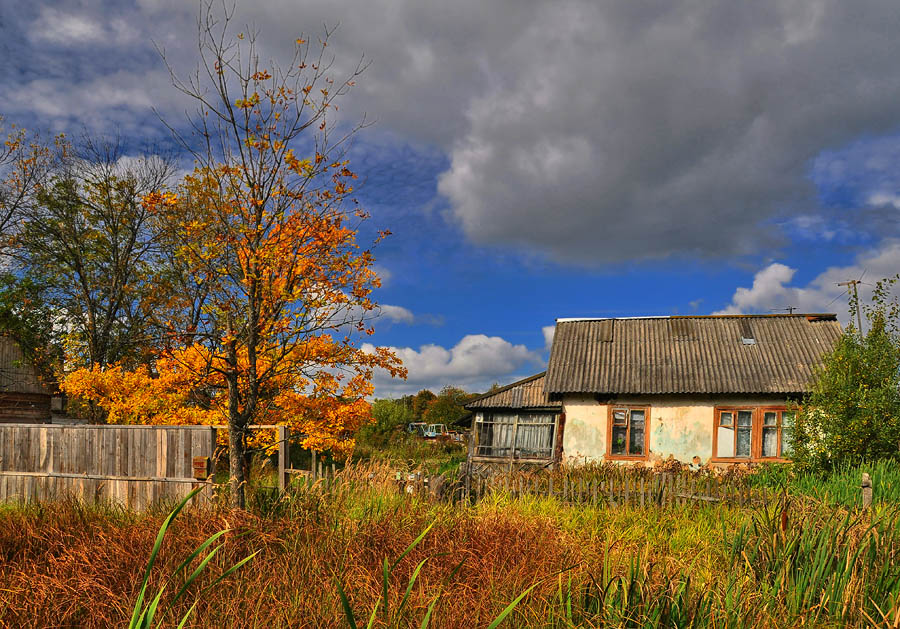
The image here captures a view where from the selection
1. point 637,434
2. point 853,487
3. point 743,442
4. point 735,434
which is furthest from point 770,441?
point 853,487

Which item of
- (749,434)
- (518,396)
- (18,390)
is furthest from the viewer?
(18,390)

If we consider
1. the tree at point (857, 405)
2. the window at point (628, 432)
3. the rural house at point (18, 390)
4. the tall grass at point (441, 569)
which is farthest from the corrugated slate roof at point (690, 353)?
the rural house at point (18, 390)

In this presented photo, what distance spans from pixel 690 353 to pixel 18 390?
1118 inches

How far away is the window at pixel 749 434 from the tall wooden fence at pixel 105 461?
15138mm

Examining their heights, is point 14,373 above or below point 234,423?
below

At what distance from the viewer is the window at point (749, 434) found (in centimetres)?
1912

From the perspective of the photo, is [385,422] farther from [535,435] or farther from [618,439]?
[618,439]

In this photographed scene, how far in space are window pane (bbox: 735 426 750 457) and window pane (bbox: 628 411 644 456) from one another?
111 inches

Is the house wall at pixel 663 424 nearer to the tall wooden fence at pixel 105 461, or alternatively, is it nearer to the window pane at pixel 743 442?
the window pane at pixel 743 442

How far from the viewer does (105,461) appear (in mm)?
11922

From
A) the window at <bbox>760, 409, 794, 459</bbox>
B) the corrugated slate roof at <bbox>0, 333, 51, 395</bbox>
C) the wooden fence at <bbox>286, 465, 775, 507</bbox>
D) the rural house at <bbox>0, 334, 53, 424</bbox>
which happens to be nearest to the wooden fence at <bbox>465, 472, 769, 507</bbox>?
the wooden fence at <bbox>286, 465, 775, 507</bbox>

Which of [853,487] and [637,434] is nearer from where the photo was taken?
[853,487]

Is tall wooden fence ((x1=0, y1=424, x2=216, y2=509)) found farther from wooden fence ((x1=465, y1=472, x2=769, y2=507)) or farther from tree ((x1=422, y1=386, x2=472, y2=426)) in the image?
tree ((x1=422, y1=386, x2=472, y2=426))

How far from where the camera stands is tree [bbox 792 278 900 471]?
43.7 feet
